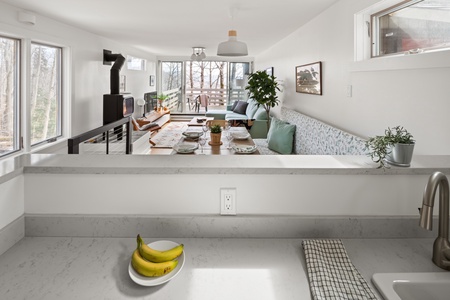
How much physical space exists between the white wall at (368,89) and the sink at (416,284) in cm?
107

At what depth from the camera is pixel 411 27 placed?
7.50 ft

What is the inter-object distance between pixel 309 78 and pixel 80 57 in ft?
12.2

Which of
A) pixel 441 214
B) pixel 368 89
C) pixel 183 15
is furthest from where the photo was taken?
pixel 183 15

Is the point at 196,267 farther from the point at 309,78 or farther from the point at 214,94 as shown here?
the point at 214,94

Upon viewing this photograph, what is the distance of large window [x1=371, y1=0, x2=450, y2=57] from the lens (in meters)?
1.95

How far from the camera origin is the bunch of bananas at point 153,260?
94cm

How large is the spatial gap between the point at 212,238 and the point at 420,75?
5.47 ft

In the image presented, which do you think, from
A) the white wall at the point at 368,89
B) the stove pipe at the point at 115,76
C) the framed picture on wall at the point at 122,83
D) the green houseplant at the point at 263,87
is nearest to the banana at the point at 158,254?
the white wall at the point at 368,89

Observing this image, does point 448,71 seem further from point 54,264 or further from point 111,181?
point 54,264

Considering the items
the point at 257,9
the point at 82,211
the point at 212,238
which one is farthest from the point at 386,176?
the point at 257,9

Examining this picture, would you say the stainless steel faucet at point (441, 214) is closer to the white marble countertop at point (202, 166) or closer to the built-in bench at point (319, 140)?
the white marble countertop at point (202, 166)

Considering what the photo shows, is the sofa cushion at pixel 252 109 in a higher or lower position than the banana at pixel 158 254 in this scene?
higher

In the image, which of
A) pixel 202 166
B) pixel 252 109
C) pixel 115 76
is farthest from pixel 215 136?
pixel 252 109

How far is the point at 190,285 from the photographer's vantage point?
93 centimetres
